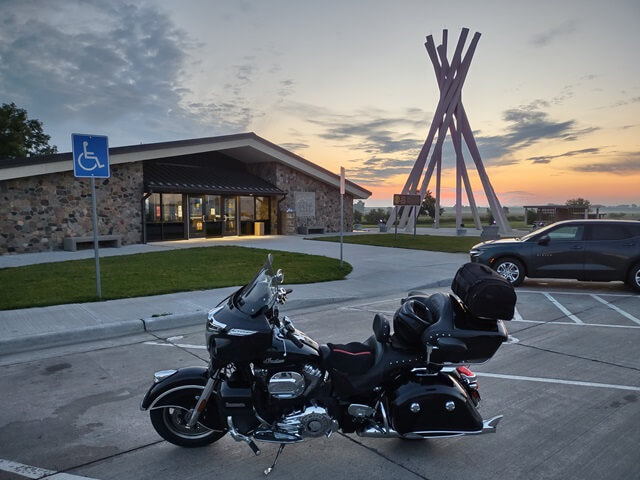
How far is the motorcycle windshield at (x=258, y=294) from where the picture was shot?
116 inches

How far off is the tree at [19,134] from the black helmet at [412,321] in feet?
135

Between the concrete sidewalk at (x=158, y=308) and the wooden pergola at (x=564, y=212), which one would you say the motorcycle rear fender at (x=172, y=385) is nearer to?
the concrete sidewalk at (x=158, y=308)

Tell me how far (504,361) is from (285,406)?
3287 millimetres

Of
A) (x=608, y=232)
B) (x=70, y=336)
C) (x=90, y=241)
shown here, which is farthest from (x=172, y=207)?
(x=608, y=232)

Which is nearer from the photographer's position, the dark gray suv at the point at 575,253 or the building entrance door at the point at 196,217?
the dark gray suv at the point at 575,253

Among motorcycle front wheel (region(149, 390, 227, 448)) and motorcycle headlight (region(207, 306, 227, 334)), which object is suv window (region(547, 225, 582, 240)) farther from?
motorcycle headlight (region(207, 306, 227, 334))

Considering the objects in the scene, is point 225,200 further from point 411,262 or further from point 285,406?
point 285,406

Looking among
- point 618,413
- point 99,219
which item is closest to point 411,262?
point 618,413

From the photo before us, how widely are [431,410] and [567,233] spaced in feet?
28.1

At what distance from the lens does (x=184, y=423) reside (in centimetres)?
335

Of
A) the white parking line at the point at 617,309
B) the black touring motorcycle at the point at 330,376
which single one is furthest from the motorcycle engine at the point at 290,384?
the white parking line at the point at 617,309

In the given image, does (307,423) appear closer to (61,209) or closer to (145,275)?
(145,275)

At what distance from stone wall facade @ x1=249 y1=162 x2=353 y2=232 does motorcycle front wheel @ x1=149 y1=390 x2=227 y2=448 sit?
2301 centimetres

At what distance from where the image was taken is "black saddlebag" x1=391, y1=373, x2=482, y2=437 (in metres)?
3.08
